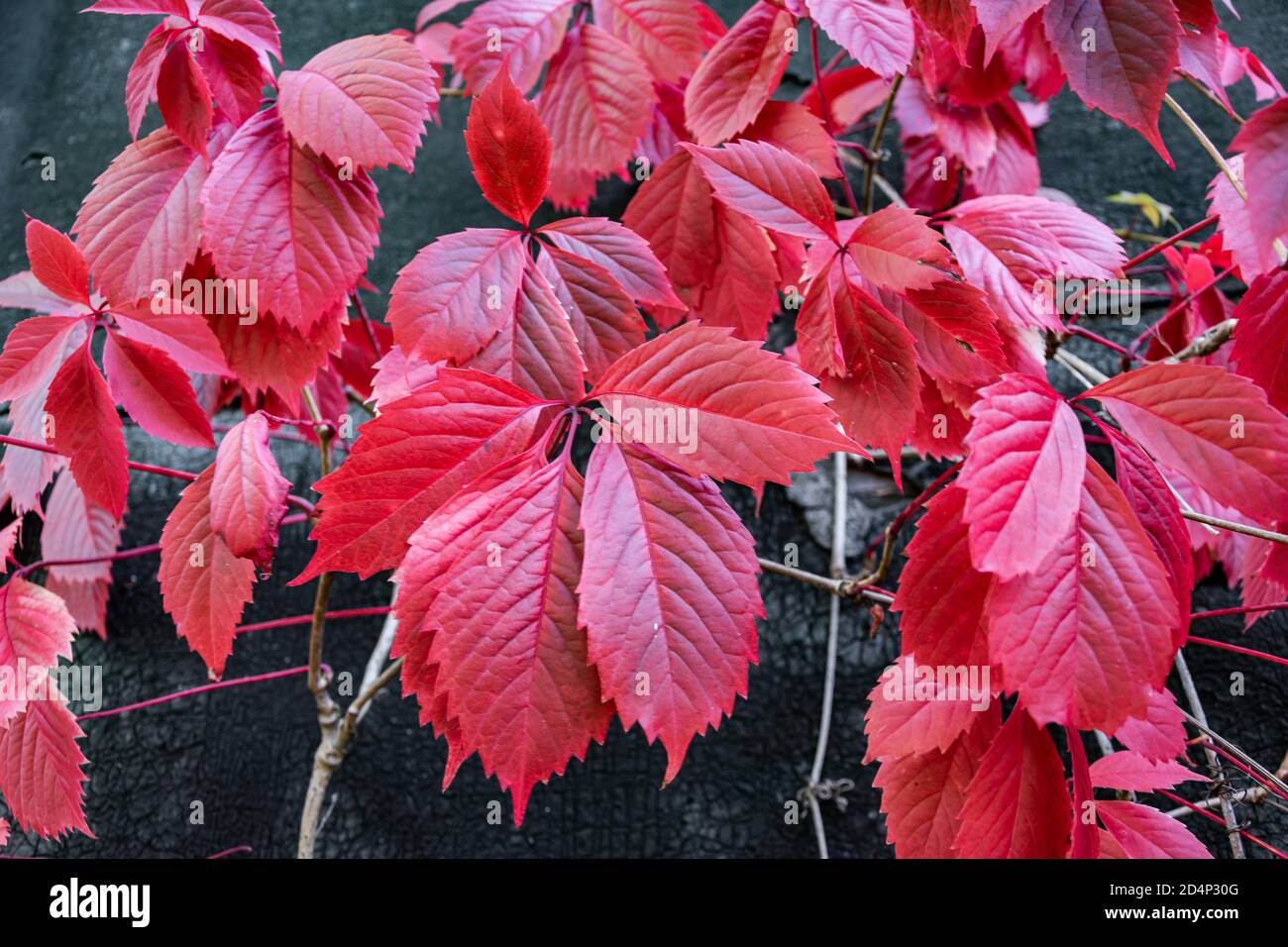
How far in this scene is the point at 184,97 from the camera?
0.54 meters

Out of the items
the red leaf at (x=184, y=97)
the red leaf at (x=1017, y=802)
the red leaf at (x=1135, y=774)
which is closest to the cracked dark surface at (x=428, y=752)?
the red leaf at (x=1135, y=774)

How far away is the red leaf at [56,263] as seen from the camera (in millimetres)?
540

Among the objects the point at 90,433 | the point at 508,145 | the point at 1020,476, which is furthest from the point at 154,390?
the point at 1020,476

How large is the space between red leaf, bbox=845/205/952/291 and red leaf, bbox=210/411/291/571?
15.0 inches

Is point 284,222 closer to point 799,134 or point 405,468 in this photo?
point 405,468

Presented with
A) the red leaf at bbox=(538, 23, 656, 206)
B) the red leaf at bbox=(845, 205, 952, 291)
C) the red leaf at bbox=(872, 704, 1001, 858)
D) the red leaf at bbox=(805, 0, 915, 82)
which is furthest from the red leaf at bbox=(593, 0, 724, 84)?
the red leaf at bbox=(872, 704, 1001, 858)

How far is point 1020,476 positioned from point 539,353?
0.25 m

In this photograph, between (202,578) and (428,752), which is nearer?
(202,578)

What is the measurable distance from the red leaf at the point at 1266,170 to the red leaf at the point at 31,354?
66 cm

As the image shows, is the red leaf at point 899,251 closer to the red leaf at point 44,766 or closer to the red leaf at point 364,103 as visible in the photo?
the red leaf at point 364,103

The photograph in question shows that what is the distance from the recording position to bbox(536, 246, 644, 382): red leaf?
1.60ft

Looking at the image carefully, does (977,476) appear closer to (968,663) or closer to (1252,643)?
(968,663)

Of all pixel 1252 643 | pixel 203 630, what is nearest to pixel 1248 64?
pixel 1252 643

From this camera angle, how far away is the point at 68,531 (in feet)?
2.65
